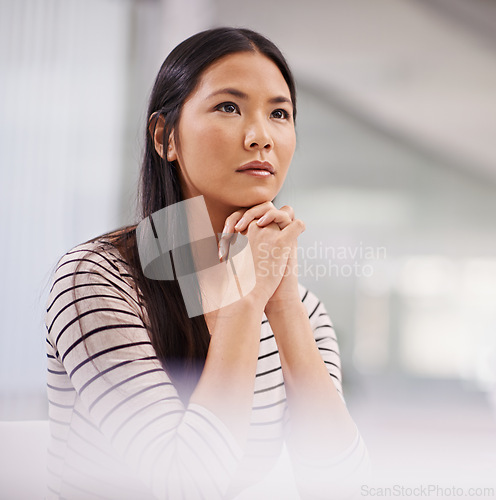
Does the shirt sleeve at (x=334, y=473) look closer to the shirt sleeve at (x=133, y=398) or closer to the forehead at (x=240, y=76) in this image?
the shirt sleeve at (x=133, y=398)

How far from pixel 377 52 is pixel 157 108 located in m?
0.77

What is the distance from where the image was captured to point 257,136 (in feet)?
1.32

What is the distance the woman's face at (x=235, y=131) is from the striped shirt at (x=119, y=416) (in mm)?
107

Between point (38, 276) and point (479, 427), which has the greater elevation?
point (38, 276)

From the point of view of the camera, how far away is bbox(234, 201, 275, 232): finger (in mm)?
410

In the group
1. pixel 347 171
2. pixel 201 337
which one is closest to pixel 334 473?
pixel 201 337

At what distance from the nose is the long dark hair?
0.06m

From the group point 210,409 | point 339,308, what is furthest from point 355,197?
point 210,409

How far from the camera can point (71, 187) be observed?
1.14 metres

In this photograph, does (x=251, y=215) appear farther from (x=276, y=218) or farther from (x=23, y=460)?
(x=23, y=460)

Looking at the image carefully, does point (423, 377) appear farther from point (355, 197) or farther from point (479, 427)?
point (355, 197)

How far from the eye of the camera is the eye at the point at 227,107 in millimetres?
401

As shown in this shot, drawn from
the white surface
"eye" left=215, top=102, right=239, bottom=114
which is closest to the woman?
"eye" left=215, top=102, right=239, bottom=114

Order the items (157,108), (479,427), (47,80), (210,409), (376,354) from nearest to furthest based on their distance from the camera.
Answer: (210,409) < (157,108) < (479,427) < (376,354) < (47,80)
